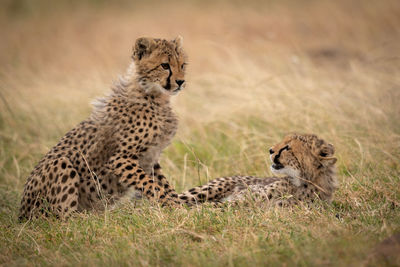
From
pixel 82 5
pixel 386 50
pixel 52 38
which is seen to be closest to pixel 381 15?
pixel 386 50

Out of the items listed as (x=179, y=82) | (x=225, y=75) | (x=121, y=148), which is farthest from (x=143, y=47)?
(x=225, y=75)

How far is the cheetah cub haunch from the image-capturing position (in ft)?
13.1

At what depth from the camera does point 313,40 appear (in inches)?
482

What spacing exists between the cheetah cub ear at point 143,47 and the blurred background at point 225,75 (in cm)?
65

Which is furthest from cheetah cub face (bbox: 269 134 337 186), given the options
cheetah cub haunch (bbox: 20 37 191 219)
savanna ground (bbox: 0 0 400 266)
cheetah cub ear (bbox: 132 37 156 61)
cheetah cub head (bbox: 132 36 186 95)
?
cheetah cub ear (bbox: 132 37 156 61)

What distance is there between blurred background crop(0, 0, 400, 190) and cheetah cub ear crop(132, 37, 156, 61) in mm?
653

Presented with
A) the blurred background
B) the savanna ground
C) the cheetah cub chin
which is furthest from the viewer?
the blurred background

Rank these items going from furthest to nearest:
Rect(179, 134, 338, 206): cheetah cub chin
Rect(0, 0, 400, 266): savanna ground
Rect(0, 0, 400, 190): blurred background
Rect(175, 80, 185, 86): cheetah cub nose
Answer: Rect(0, 0, 400, 190): blurred background → Rect(175, 80, 185, 86): cheetah cub nose → Rect(179, 134, 338, 206): cheetah cub chin → Rect(0, 0, 400, 266): savanna ground

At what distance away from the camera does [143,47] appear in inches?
170

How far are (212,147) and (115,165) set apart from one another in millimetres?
1761

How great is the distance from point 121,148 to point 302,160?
4.31 ft

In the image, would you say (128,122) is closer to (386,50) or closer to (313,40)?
(386,50)

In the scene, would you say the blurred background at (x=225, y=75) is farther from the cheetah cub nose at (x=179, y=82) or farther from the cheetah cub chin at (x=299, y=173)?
the cheetah cub nose at (x=179, y=82)

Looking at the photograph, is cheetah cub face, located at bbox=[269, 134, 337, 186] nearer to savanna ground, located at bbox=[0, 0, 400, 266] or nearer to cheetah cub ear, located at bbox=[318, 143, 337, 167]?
cheetah cub ear, located at bbox=[318, 143, 337, 167]
